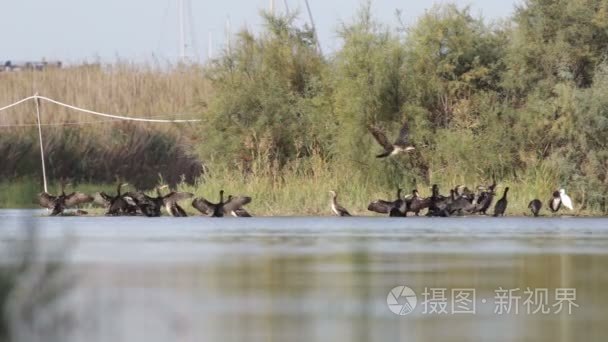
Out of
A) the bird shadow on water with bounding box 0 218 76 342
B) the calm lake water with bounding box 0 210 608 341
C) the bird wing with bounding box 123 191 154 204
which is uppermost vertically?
the bird shadow on water with bounding box 0 218 76 342

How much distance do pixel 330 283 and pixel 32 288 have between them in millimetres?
5032

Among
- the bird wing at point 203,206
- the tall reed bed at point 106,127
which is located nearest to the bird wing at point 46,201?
the bird wing at point 203,206

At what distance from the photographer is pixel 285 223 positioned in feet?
75.4

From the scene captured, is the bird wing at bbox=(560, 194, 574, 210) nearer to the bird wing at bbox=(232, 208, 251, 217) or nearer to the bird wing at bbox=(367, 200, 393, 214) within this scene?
the bird wing at bbox=(367, 200, 393, 214)

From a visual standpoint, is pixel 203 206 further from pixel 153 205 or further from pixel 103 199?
pixel 103 199

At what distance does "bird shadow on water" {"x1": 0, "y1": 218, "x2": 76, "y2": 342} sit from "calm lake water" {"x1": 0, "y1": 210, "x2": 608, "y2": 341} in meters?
0.07

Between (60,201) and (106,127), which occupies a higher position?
(106,127)

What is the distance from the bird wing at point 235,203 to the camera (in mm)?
25172

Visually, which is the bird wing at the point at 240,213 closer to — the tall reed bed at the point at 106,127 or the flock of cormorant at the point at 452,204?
the flock of cormorant at the point at 452,204

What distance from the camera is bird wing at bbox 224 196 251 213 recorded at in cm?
2517

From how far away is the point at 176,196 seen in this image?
1026 inches

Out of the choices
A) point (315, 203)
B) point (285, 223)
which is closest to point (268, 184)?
point (315, 203)

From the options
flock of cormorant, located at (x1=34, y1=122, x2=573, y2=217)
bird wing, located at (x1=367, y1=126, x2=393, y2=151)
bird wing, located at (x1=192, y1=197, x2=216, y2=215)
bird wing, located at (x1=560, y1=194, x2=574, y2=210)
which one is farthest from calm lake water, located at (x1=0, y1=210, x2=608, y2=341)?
bird wing, located at (x1=367, y1=126, x2=393, y2=151)

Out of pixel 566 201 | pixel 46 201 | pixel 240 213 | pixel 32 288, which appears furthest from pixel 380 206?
pixel 32 288
